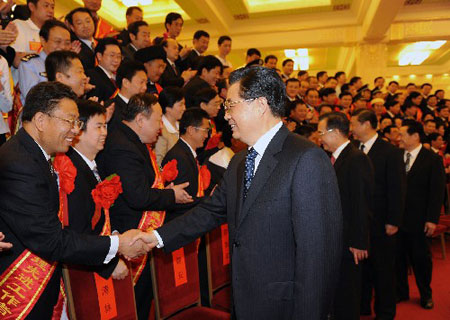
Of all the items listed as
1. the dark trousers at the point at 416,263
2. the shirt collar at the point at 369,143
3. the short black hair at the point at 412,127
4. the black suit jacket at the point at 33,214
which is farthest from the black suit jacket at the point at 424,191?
the black suit jacket at the point at 33,214

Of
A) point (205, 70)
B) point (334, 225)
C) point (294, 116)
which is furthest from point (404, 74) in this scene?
point (334, 225)

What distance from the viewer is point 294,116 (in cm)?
500

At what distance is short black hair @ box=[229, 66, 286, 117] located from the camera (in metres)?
1.38

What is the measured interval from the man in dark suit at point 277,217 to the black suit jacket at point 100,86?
196 cm

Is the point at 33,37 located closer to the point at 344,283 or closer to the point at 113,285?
the point at 113,285

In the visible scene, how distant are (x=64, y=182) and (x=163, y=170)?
2.73 feet

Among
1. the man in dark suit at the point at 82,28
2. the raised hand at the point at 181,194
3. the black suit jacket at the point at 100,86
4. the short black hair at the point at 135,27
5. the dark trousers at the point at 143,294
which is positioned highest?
the short black hair at the point at 135,27

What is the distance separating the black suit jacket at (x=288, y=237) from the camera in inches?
48.6

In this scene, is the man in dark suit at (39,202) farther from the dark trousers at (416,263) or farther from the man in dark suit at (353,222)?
the dark trousers at (416,263)

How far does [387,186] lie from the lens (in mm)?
2916

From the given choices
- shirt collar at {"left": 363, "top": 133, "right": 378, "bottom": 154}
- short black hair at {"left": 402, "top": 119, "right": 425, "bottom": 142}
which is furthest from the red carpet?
short black hair at {"left": 402, "top": 119, "right": 425, "bottom": 142}

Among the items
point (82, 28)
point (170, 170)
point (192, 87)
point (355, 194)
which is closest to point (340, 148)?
point (355, 194)

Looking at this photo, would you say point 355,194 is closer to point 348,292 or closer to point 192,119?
point 348,292

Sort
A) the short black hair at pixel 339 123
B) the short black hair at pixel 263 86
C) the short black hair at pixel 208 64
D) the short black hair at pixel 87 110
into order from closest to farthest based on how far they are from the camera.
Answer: the short black hair at pixel 263 86
the short black hair at pixel 87 110
the short black hair at pixel 339 123
the short black hair at pixel 208 64
